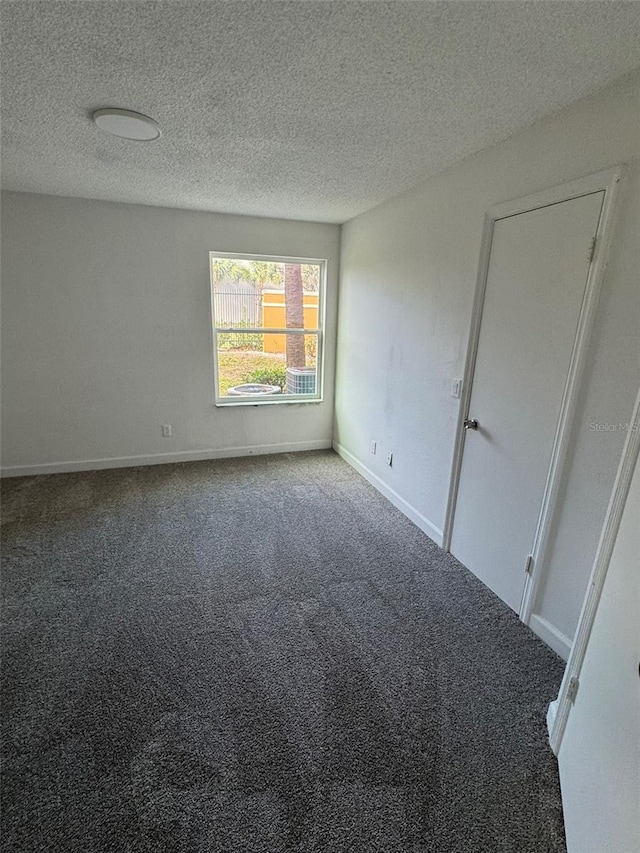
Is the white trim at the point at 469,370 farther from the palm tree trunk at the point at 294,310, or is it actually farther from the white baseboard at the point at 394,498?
the palm tree trunk at the point at 294,310

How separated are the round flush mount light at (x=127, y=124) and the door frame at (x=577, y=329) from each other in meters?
1.78

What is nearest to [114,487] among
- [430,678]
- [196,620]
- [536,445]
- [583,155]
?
[196,620]

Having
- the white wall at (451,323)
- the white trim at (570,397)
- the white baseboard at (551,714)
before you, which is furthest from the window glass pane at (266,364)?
the white baseboard at (551,714)

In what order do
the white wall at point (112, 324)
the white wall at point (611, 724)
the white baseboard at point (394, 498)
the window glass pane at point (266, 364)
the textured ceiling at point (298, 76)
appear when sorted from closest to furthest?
the white wall at point (611, 724) → the textured ceiling at point (298, 76) → the white baseboard at point (394, 498) → the white wall at point (112, 324) → the window glass pane at point (266, 364)

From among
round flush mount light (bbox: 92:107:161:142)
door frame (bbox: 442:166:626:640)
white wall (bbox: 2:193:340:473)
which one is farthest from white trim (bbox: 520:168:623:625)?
white wall (bbox: 2:193:340:473)

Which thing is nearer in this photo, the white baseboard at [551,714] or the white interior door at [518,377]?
the white baseboard at [551,714]

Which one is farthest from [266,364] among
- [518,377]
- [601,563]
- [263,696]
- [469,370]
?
[601,563]

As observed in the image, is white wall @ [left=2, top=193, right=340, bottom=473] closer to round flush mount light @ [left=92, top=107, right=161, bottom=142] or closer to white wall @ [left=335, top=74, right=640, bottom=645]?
white wall @ [left=335, top=74, right=640, bottom=645]

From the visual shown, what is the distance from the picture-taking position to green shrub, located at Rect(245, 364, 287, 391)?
4250 millimetres

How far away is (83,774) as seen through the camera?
1318mm

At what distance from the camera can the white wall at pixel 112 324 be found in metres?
3.29

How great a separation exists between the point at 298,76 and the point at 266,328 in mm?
2656

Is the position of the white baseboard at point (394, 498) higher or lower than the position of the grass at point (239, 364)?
lower

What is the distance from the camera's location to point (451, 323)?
249 centimetres
